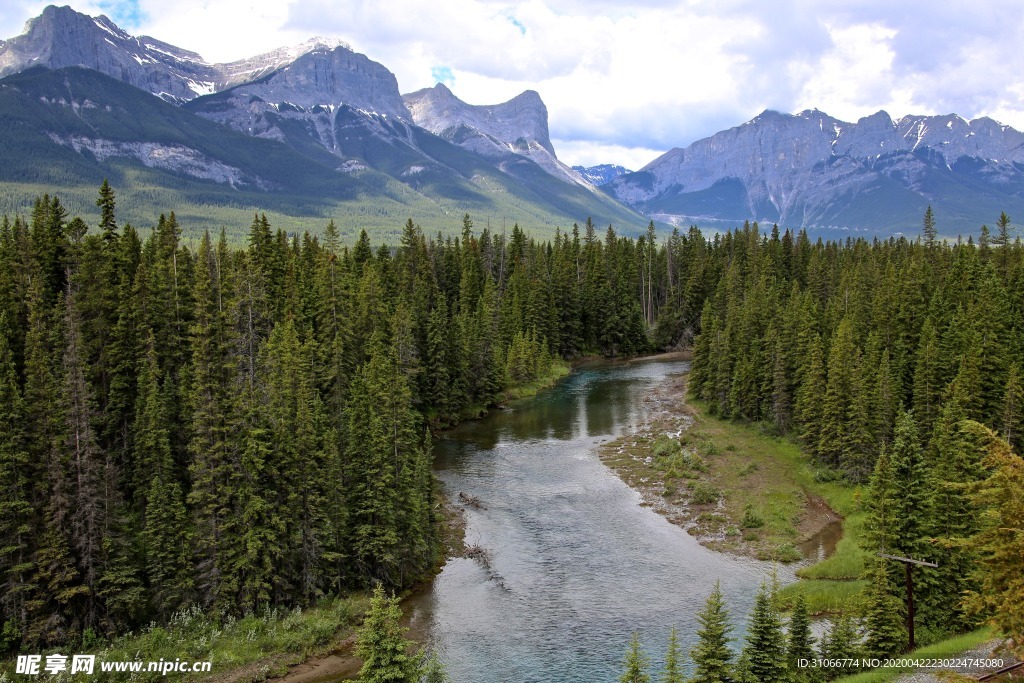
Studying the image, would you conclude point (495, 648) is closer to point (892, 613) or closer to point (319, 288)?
point (892, 613)

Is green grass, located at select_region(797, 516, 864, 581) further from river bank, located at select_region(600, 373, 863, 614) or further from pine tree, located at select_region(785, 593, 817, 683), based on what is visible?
pine tree, located at select_region(785, 593, 817, 683)

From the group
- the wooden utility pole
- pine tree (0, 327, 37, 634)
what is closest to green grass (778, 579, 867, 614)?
the wooden utility pole

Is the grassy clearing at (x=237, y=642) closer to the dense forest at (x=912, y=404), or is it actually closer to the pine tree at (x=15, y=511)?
the pine tree at (x=15, y=511)

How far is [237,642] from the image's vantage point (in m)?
36.6

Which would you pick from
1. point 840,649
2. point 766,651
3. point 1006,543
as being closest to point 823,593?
point 840,649

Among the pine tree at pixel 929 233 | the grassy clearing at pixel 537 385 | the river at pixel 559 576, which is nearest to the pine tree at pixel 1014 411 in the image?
the river at pixel 559 576

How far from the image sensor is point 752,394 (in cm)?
8238

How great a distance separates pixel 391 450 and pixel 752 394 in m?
49.6

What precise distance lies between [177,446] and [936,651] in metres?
45.3

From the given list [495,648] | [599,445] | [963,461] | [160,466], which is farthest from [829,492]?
[160,466]

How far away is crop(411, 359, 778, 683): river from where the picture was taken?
35875 millimetres

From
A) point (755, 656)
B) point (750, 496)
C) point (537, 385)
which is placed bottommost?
point (537, 385)

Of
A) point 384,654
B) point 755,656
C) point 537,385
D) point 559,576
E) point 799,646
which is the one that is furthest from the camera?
point 537,385

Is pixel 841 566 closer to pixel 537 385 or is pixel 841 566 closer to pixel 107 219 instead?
pixel 537 385
